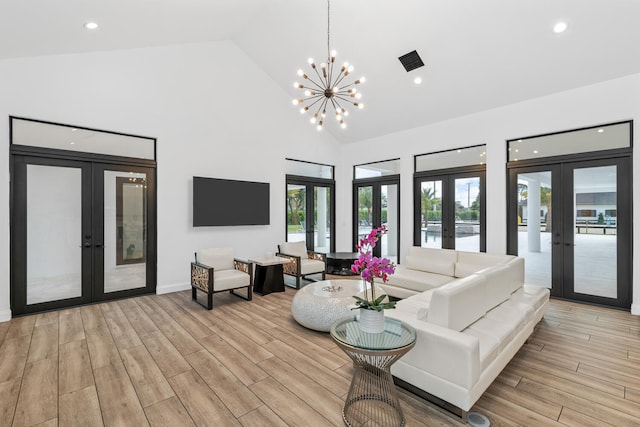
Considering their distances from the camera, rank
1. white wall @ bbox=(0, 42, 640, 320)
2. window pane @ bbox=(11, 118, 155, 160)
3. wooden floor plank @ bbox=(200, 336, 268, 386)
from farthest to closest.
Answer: white wall @ bbox=(0, 42, 640, 320) → window pane @ bbox=(11, 118, 155, 160) → wooden floor plank @ bbox=(200, 336, 268, 386)

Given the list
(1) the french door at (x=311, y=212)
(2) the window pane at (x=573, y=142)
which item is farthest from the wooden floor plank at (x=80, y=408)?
(2) the window pane at (x=573, y=142)

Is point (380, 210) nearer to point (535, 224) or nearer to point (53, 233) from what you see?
point (535, 224)

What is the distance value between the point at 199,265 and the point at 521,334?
4253 millimetres

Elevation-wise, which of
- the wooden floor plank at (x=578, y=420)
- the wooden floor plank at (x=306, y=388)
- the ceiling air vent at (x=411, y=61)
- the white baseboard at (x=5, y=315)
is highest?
the ceiling air vent at (x=411, y=61)

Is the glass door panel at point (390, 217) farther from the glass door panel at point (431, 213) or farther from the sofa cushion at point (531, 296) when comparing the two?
the sofa cushion at point (531, 296)

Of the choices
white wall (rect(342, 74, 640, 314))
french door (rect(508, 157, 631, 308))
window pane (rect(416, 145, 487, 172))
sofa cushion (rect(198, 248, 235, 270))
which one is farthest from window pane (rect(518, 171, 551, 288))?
sofa cushion (rect(198, 248, 235, 270))

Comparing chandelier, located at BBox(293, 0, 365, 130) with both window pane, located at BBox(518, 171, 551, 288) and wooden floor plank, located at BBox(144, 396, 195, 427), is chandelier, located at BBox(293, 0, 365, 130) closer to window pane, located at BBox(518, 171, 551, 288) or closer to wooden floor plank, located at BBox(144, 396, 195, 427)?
window pane, located at BBox(518, 171, 551, 288)

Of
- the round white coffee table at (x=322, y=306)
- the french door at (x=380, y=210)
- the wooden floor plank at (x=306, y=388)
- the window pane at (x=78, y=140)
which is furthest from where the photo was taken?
the french door at (x=380, y=210)

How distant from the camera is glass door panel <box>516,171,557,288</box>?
5.15 m

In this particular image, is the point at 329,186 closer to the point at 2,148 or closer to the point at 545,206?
the point at 545,206

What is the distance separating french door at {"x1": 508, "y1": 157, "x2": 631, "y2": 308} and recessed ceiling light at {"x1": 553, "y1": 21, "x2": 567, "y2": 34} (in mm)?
2034

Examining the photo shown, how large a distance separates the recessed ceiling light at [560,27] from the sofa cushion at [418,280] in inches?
142

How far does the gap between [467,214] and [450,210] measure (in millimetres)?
342

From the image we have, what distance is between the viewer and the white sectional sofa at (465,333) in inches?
81.2
